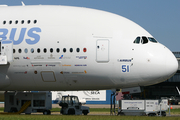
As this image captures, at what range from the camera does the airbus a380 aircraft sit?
25906 millimetres

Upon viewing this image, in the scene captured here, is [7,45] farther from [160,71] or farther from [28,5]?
[160,71]

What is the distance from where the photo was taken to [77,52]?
26297mm

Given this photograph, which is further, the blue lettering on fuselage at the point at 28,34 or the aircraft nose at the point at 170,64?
the blue lettering on fuselage at the point at 28,34

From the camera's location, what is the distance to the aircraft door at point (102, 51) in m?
26.1

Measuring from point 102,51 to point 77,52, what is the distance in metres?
2.03

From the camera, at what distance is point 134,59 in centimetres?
2575

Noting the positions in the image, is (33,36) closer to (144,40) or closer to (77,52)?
(77,52)

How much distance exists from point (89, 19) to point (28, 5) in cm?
621

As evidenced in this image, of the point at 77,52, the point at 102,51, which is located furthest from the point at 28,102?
the point at 102,51

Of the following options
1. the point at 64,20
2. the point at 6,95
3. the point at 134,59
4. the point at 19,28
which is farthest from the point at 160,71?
the point at 6,95

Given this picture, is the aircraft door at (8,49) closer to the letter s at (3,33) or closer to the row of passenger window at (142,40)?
the letter s at (3,33)

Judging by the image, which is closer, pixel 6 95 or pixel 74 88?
pixel 74 88

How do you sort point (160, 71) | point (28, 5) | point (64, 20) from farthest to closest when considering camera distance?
point (28, 5), point (64, 20), point (160, 71)

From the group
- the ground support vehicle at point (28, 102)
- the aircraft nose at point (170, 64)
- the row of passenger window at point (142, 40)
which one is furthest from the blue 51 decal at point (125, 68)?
the ground support vehicle at point (28, 102)
